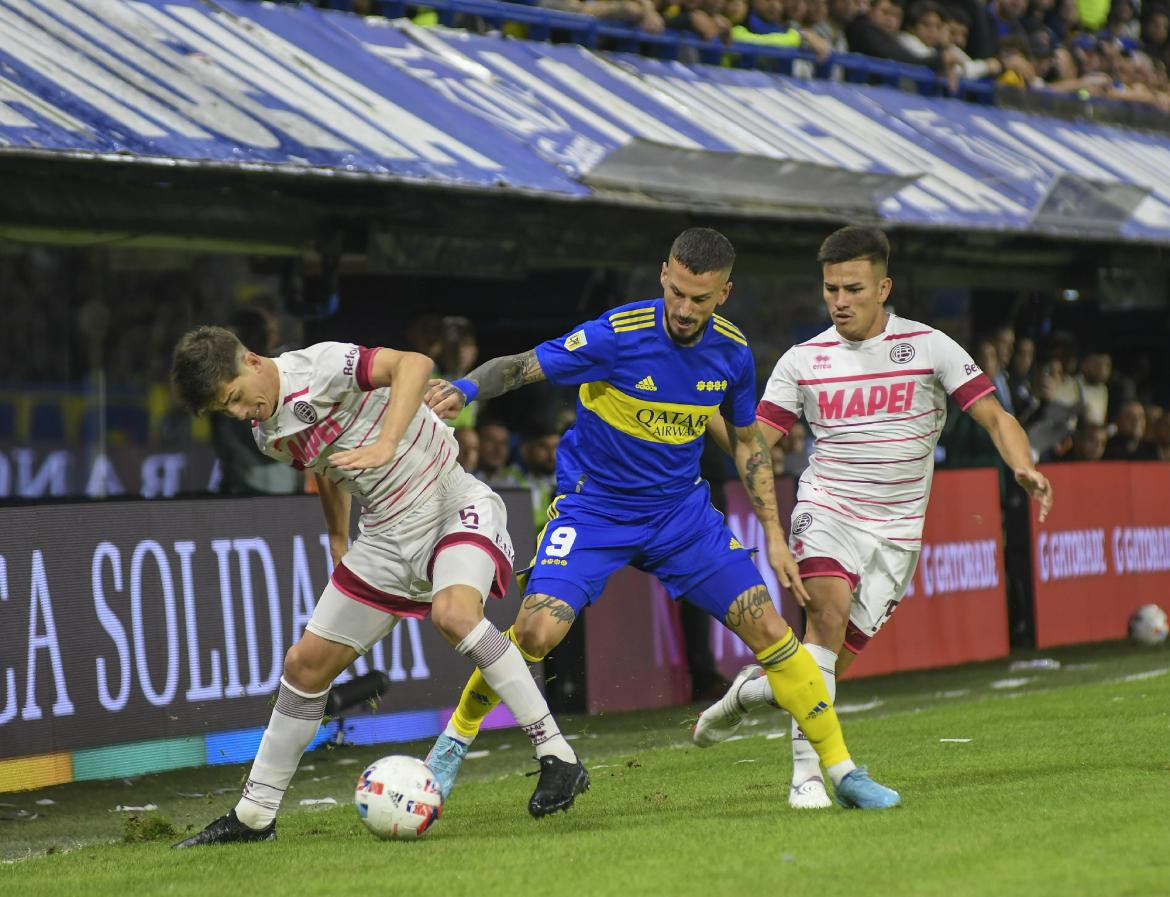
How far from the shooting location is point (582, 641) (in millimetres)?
12055

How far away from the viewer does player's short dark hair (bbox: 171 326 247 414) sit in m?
6.44

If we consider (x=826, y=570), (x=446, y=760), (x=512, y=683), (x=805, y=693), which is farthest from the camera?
(x=826, y=570)

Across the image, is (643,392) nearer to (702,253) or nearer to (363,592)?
(702,253)

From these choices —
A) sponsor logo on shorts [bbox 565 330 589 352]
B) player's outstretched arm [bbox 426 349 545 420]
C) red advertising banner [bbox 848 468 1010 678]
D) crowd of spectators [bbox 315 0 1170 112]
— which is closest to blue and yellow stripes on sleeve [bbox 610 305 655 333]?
sponsor logo on shorts [bbox 565 330 589 352]

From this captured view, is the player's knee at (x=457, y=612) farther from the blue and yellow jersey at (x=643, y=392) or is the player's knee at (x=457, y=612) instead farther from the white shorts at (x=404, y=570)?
the blue and yellow jersey at (x=643, y=392)

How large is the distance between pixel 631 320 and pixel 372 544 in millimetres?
1277

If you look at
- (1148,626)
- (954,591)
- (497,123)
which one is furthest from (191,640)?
(1148,626)

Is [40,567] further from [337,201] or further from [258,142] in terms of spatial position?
[337,201]

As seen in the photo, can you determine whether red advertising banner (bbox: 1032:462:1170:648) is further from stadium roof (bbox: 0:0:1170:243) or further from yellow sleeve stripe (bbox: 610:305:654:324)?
yellow sleeve stripe (bbox: 610:305:654:324)

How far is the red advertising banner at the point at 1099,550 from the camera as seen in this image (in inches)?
619

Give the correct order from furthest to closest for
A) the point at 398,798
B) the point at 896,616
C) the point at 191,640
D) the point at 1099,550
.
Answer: the point at 1099,550, the point at 896,616, the point at 191,640, the point at 398,798

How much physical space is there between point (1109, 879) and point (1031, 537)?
10368 mm

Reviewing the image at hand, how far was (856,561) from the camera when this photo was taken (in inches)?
306

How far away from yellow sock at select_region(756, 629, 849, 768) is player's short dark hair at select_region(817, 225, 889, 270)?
1.47 metres
